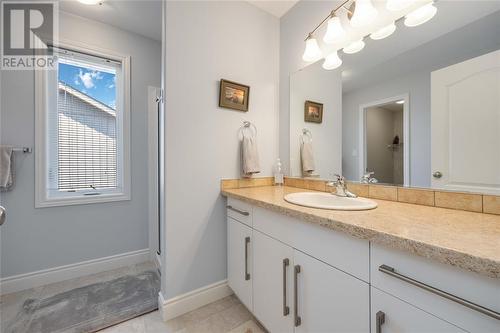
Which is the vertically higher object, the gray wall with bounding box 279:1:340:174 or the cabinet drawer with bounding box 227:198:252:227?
the gray wall with bounding box 279:1:340:174

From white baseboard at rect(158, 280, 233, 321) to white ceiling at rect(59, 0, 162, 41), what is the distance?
2.43 m

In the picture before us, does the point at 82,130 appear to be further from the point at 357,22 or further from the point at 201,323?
the point at 357,22

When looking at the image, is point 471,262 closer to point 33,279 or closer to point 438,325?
point 438,325

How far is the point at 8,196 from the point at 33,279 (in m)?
0.74

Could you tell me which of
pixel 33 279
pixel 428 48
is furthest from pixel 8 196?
pixel 428 48

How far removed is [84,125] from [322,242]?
239 cm


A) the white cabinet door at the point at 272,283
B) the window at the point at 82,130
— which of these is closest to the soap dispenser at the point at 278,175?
the white cabinet door at the point at 272,283

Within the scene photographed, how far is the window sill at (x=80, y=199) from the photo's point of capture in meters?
1.79

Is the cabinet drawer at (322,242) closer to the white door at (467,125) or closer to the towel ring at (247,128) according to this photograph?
the white door at (467,125)

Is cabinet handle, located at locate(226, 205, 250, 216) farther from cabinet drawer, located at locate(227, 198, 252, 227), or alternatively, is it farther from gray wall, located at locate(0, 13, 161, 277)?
gray wall, located at locate(0, 13, 161, 277)

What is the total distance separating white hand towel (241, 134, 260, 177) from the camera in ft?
5.39

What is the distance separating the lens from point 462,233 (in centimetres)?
63

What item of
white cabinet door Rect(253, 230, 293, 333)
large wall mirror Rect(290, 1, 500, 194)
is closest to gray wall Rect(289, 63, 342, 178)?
large wall mirror Rect(290, 1, 500, 194)

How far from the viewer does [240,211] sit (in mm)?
1415
